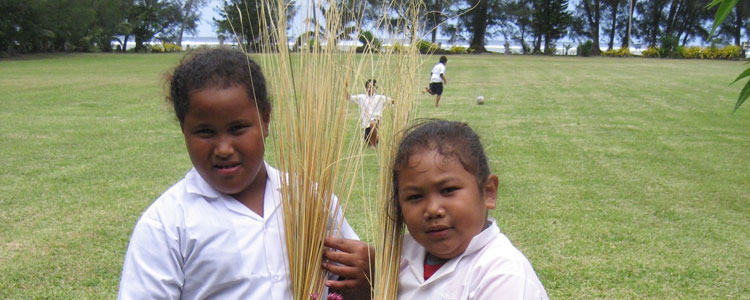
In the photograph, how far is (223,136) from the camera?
4.98 ft

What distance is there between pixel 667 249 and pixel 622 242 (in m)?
0.27

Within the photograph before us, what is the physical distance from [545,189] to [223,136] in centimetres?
456

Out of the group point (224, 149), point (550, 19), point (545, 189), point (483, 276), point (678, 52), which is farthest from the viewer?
point (550, 19)

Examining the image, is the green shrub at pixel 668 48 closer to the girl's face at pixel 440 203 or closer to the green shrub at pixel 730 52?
the green shrub at pixel 730 52

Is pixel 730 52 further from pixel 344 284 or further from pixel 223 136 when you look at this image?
pixel 223 136

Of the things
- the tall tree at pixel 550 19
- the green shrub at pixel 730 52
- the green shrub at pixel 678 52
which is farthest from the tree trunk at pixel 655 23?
the green shrub at pixel 730 52

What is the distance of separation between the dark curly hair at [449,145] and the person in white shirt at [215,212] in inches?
13.6

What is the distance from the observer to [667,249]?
13.5 ft

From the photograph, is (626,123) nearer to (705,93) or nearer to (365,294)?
(705,93)

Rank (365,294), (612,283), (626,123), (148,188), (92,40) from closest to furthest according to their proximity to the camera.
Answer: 1. (365,294)
2. (612,283)
3. (148,188)
4. (626,123)
5. (92,40)

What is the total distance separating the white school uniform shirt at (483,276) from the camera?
4.42ft

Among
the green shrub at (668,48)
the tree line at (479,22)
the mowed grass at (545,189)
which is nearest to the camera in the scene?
the mowed grass at (545,189)

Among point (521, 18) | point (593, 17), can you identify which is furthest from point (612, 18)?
point (521, 18)

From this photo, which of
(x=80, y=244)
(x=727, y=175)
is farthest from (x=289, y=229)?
(x=727, y=175)
